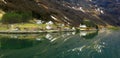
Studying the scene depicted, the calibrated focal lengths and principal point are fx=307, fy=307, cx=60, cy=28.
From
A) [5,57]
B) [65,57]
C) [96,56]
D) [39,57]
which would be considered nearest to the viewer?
[5,57]

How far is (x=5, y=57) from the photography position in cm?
8794

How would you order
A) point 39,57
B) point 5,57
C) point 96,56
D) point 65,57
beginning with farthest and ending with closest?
point 96,56 < point 65,57 < point 39,57 < point 5,57

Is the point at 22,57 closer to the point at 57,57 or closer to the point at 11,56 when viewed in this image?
the point at 11,56

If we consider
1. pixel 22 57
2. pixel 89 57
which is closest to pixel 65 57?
pixel 89 57

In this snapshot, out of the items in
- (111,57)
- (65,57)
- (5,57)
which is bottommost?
(111,57)

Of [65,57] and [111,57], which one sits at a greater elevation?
[65,57]

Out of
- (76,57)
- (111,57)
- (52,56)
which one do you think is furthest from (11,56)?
(111,57)

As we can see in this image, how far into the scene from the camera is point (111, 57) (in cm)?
11869

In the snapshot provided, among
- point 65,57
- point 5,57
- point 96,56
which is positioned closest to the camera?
point 5,57

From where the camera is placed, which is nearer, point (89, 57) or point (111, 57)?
point (89, 57)

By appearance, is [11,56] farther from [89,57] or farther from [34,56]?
[89,57]

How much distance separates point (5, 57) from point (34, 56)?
40.3ft

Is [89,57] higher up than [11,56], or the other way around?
[11,56]

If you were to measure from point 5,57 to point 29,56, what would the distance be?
34.7ft
